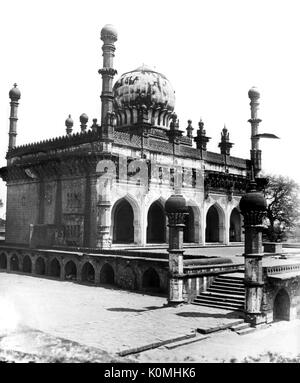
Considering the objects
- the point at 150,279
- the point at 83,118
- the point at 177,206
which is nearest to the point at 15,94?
the point at 83,118

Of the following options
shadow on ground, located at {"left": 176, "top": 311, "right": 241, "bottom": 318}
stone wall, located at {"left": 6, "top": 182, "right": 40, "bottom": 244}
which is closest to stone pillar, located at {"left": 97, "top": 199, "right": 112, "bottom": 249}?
stone wall, located at {"left": 6, "top": 182, "right": 40, "bottom": 244}

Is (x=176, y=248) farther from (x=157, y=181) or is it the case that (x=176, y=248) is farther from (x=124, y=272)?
(x=157, y=181)

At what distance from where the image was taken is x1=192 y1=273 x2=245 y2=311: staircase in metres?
11.0

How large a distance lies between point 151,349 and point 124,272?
698 centimetres

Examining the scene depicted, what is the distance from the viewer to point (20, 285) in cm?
1496

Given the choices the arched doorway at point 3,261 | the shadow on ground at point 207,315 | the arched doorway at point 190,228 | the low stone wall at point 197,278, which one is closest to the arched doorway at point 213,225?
the arched doorway at point 190,228

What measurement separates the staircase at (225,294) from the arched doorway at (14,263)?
1041cm

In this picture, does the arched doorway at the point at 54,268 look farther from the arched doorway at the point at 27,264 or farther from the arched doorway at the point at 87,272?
the arched doorway at the point at 87,272

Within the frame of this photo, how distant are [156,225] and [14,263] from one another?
6.89 meters

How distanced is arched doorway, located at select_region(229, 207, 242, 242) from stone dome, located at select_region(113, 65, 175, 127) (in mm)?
6654

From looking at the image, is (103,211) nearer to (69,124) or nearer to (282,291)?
(282,291)

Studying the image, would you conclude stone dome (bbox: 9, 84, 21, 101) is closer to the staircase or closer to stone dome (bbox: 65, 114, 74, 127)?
stone dome (bbox: 65, 114, 74, 127)

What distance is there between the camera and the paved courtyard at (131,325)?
7.62 meters

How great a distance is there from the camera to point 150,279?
14156mm
